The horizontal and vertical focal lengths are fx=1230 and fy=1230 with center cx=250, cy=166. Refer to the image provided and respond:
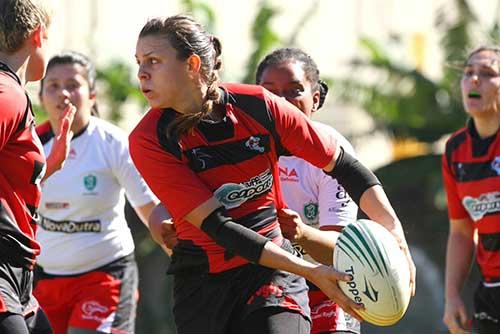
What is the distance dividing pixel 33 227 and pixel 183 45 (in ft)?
3.26

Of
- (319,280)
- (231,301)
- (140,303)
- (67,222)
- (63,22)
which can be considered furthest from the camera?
(63,22)

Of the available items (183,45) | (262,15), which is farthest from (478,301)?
(262,15)

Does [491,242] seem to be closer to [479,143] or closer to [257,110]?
[479,143]

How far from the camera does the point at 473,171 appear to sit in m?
7.59

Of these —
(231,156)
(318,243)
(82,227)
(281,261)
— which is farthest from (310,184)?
(82,227)

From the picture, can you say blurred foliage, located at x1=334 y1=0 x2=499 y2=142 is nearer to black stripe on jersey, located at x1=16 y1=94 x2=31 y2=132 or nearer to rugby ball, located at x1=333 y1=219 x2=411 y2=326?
rugby ball, located at x1=333 y1=219 x2=411 y2=326

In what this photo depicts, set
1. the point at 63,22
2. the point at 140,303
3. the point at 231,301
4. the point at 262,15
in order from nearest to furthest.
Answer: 1. the point at 231,301
2. the point at 140,303
3. the point at 262,15
4. the point at 63,22

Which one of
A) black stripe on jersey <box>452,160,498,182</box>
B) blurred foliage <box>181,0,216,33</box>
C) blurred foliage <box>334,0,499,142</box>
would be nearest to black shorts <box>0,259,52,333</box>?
black stripe on jersey <box>452,160,498,182</box>

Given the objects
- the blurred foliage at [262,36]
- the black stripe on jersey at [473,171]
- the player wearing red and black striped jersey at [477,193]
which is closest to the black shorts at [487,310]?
the player wearing red and black striped jersey at [477,193]

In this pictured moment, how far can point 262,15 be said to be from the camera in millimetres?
14625

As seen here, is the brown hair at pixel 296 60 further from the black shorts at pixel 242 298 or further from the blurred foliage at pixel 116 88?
the blurred foliage at pixel 116 88

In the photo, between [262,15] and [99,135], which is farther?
[262,15]

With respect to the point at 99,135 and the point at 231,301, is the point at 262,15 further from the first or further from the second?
the point at 231,301

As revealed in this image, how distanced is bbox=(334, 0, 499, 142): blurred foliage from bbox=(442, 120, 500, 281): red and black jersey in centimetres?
649
